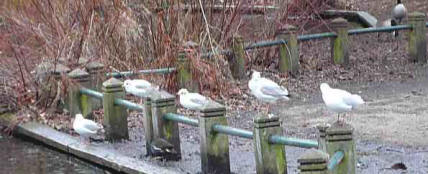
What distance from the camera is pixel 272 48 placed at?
51.2 ft

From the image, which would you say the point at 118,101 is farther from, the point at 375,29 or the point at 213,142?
the point at 375,29

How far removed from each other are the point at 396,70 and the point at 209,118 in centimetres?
691

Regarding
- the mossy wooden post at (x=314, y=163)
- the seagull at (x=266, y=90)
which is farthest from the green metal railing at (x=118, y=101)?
the mossy wooden post at (x=314, y=163)

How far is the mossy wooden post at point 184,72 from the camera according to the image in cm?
1284

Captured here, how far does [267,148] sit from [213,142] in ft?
2.61

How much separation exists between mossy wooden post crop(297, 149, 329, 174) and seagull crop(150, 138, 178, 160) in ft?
9.93

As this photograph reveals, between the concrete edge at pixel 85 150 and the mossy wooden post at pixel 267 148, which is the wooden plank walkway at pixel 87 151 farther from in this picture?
the mossy wooden post at pixel 267 148

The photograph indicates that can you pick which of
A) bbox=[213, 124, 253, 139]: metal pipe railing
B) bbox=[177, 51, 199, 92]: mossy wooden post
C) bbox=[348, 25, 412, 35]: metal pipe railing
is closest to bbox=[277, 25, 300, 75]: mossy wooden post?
bbox=[348, 25, 412, 35]: metal pipe railing

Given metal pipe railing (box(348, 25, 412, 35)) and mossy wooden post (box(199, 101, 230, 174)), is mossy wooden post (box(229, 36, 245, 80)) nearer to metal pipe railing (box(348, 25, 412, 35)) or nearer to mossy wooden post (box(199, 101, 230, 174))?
metal pipe railing (box(348, 25, 412, 35))

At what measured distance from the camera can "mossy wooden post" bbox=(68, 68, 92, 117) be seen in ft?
39.8

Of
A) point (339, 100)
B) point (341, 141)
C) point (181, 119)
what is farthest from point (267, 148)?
point (181, 119)

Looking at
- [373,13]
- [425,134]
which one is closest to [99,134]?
[425,134]

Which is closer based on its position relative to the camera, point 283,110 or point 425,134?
point 425,134

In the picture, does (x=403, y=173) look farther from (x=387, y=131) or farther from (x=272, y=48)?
(x=272, y=48)
